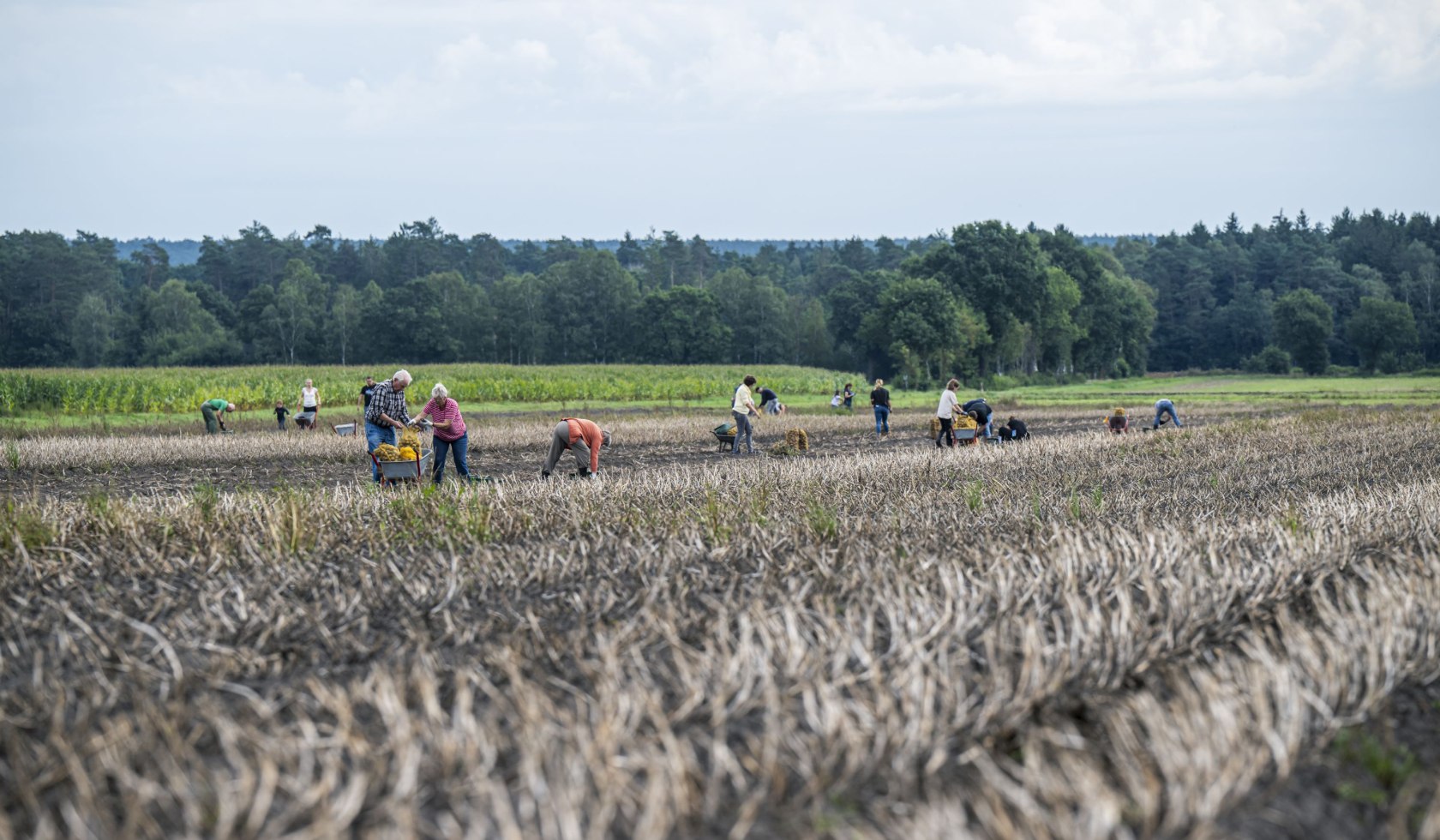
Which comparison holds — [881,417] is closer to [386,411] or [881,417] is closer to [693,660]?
[386,411]

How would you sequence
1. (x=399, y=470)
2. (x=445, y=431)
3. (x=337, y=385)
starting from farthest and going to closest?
(x=337, y=385) → (x=445, y=431) → (x=399, y=470)

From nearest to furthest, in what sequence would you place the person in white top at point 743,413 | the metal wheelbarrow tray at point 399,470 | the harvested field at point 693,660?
the harvested field at point 693,660 → the metal wheelbarrow tray at point 399,470 → the person in white top at point 743,413

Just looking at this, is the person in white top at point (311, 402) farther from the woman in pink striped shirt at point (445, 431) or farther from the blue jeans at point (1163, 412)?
the blue jeans at point (1163, 412)

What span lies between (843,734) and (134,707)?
3.23m

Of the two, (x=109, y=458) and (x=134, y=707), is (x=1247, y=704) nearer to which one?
(x=134, y=707)

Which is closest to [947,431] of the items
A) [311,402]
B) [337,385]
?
[311,402]

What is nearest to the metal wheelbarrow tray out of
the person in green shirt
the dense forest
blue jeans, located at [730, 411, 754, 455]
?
blue jeans, located at [730, 411, 754, 455]

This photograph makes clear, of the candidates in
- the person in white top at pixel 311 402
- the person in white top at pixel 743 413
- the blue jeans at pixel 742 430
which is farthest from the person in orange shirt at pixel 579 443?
the person in white top at pixel 311 402

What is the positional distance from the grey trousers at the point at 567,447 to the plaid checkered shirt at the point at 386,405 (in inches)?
70.8

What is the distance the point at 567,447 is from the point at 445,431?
1.52m

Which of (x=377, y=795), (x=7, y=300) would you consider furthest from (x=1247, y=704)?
(x=7, y=300)

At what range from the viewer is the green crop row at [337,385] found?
3741 cm

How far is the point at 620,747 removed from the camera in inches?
189

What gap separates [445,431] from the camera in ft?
48.8
